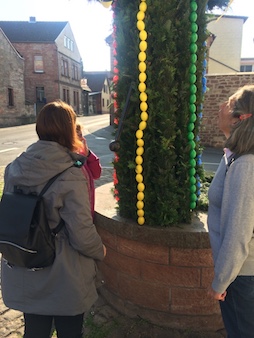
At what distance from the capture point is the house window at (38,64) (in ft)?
126

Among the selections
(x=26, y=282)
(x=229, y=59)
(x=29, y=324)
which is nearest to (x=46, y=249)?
(x=26, y=282)

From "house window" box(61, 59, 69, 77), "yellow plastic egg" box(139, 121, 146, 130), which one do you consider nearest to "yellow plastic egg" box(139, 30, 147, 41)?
"yellow plastic egg" box(139, 121, 146, 130)

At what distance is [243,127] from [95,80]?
2472 inches

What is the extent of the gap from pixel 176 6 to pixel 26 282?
2.13m

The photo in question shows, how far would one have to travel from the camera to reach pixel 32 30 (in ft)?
128

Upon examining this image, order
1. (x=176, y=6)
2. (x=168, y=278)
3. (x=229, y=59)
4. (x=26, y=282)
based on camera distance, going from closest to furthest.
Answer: (x=26, y=282) → (x=176, y=6) → (x=168, y=278) → (x=229, y=59)

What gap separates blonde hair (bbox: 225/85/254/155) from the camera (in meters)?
1.43

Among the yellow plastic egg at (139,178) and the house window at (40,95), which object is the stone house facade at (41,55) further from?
the yellow plastic egg at (139,178)

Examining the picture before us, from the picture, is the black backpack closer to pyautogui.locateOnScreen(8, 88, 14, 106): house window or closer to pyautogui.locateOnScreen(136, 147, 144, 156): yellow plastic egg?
pyautogui.locateOnScreen(136, 147, 144, 156): yellow plastic egg

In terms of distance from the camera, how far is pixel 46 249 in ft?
5.45

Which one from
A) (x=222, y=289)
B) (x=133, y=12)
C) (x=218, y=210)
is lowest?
Answer: (x=222, y=289)

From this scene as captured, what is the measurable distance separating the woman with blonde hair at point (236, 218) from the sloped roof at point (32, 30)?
40654mm

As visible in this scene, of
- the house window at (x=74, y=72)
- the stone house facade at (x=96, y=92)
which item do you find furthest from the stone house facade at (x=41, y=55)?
the stone house facade at (x=96, y=92)

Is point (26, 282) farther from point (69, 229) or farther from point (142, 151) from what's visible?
point (142, 151)
